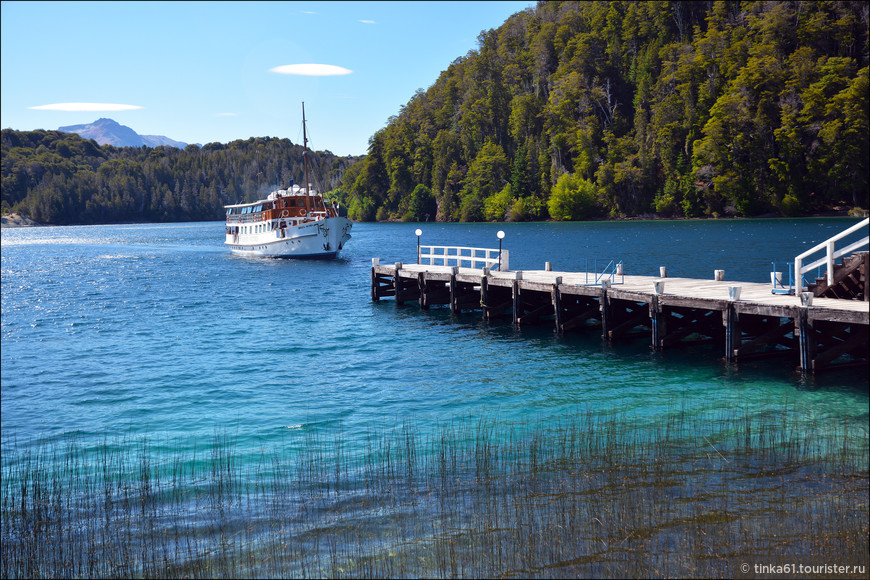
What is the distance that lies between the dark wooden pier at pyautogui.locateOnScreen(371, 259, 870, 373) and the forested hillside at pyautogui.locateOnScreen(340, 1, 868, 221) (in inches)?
1757

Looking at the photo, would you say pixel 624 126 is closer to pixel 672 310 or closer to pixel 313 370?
pixel 672 310

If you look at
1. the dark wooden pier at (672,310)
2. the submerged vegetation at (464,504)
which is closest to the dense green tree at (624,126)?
the dark wooden pier at (672,310)

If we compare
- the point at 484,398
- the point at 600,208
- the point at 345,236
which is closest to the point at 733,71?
the point at 600,208

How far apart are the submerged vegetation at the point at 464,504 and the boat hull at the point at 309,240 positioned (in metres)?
55.6

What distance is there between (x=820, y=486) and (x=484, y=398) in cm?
910

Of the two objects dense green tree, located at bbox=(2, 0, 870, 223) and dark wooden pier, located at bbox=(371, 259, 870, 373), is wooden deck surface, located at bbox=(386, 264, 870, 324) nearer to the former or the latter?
dark wooden pier, located at bbox=(371, 259, 870, 373)

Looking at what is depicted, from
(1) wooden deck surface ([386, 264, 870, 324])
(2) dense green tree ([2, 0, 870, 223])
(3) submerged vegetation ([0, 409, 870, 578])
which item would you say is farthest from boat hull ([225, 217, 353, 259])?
(3) submerged vegetation ([0, 409, 870, 578])

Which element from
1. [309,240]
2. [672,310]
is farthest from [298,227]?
[672,310]

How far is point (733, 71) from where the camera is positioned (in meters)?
96.8

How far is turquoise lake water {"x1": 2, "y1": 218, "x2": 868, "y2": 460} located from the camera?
16656 mm

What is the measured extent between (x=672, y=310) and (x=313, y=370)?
12.5 meters

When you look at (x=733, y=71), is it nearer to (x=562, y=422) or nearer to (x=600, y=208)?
(x=600, y=208)

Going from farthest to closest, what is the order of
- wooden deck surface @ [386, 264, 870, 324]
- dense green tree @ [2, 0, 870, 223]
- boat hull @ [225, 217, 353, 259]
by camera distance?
dense green tree @ [2, 0, 870, 223] → boat hull @ [225, 217, 353, 259] → wooden deck surface @ [386, 264, 870, 324]

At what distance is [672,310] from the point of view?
24.0 meters
